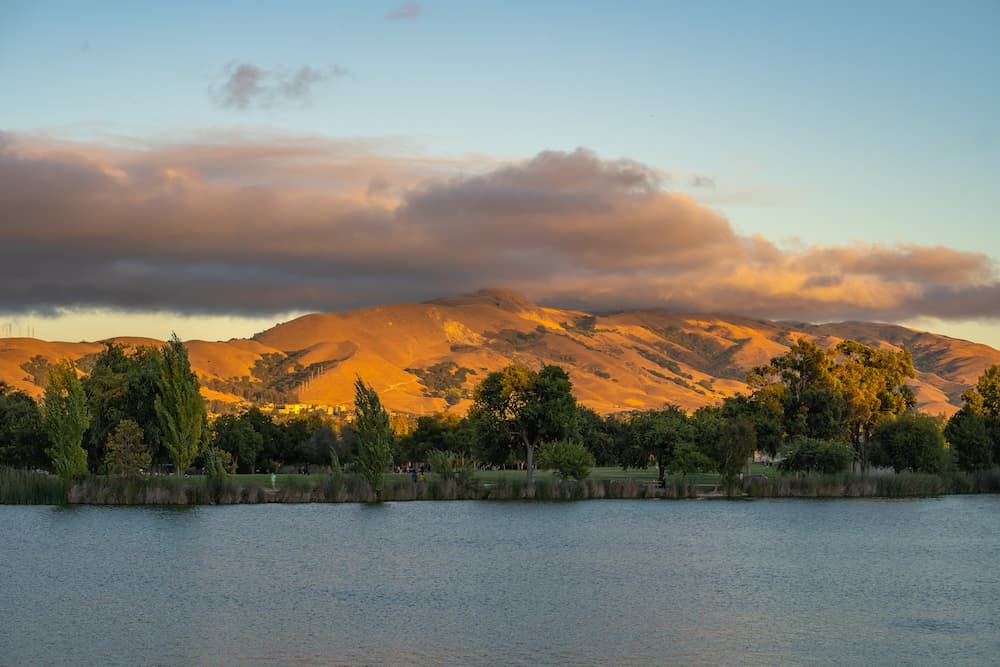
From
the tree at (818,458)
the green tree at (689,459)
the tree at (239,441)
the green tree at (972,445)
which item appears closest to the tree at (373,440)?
the green tree at (689,459)

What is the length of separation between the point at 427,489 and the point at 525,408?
1640cm

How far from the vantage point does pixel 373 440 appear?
87812 mm

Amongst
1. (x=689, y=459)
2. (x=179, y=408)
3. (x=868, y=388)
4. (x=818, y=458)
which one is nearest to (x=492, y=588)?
(x=179, y=408)

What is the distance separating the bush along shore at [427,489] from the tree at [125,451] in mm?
4676

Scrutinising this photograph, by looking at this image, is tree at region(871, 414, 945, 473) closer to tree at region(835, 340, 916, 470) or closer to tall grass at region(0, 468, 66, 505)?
tree at region(835, 340, 916, 470)

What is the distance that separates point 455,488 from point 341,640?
53328 mm

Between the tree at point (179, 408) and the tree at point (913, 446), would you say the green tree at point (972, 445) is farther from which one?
the tree at point (179, 408)

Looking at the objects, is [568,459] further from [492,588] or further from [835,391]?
[492,588]

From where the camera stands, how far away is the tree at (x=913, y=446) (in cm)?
10519

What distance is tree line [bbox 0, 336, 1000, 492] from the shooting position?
89.9 m

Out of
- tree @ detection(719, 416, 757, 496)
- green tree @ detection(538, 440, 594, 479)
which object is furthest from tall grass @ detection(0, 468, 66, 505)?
tree @ detection(719, 416, 757, 496)

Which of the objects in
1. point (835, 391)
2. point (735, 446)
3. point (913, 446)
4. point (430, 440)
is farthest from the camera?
point (430, 440)

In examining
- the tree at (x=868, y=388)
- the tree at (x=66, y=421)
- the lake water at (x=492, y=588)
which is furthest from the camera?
the tree at (x=868, y=388)

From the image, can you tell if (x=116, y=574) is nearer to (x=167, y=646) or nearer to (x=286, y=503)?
(x=167, y=646)
